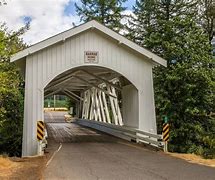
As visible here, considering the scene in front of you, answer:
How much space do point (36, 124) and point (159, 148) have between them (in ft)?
17.1

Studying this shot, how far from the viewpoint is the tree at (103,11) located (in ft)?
126

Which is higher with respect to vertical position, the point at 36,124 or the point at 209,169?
the point at 36,124

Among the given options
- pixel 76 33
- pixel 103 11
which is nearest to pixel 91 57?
pixel 76 33

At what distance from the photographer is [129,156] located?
1217 cm

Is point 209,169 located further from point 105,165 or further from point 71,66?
point 71,66

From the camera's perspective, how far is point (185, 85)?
1972 centimetres

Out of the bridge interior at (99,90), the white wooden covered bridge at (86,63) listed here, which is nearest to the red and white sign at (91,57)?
the white wooden covered bridge at (86,63)

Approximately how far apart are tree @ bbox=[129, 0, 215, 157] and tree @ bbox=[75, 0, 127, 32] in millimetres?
16399

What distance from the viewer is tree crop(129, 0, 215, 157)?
19656 millimetres

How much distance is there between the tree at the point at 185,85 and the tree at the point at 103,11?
53.8 feet

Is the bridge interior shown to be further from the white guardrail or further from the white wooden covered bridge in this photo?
the white wooden covered bridge

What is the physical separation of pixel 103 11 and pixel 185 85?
69.8 ft

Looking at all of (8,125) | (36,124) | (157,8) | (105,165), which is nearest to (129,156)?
(105,165)

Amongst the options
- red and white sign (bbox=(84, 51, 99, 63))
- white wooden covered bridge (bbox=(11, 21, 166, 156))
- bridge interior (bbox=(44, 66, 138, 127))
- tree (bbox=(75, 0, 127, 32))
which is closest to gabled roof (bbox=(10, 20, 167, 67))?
white wooden covered bridge (bbox=(11, 21, 166, 156))
